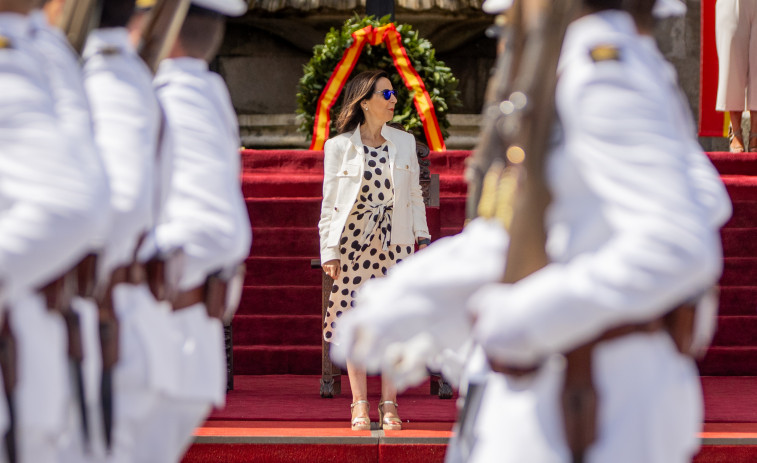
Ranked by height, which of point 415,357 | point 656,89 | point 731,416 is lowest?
point 731,416

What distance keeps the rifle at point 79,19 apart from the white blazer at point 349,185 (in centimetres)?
338

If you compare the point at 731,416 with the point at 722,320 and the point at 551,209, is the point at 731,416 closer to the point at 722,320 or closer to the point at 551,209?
the point at 722,320

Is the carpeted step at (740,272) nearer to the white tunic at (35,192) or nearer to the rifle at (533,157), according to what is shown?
the rifle at (533,157)

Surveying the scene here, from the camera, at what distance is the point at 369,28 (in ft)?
32.2

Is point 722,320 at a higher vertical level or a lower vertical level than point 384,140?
lower

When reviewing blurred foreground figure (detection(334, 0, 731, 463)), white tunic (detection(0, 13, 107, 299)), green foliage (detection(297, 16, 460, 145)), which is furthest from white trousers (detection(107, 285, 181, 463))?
green foliage (detection(297, 16, 460, 145))

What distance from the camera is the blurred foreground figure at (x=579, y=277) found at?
2193mm

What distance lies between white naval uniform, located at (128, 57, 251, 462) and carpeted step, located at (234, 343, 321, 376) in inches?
203

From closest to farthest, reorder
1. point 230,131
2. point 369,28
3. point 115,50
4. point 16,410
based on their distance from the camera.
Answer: point 16,410 < point 115,50 < point 230,131 < point 369,28

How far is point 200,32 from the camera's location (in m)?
3.49

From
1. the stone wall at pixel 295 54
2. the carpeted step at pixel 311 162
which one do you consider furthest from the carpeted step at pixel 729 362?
the stone wall at pixel 295 54

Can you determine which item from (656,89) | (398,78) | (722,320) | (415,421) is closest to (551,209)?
(656,89)

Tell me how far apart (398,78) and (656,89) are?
7.62 m

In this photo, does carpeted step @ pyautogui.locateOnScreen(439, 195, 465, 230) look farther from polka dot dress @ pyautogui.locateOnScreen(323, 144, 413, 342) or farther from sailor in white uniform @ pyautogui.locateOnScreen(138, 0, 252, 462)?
sailor in white uniform @ pyautogui.locateOnScreen(138, 0, 252, 462)
